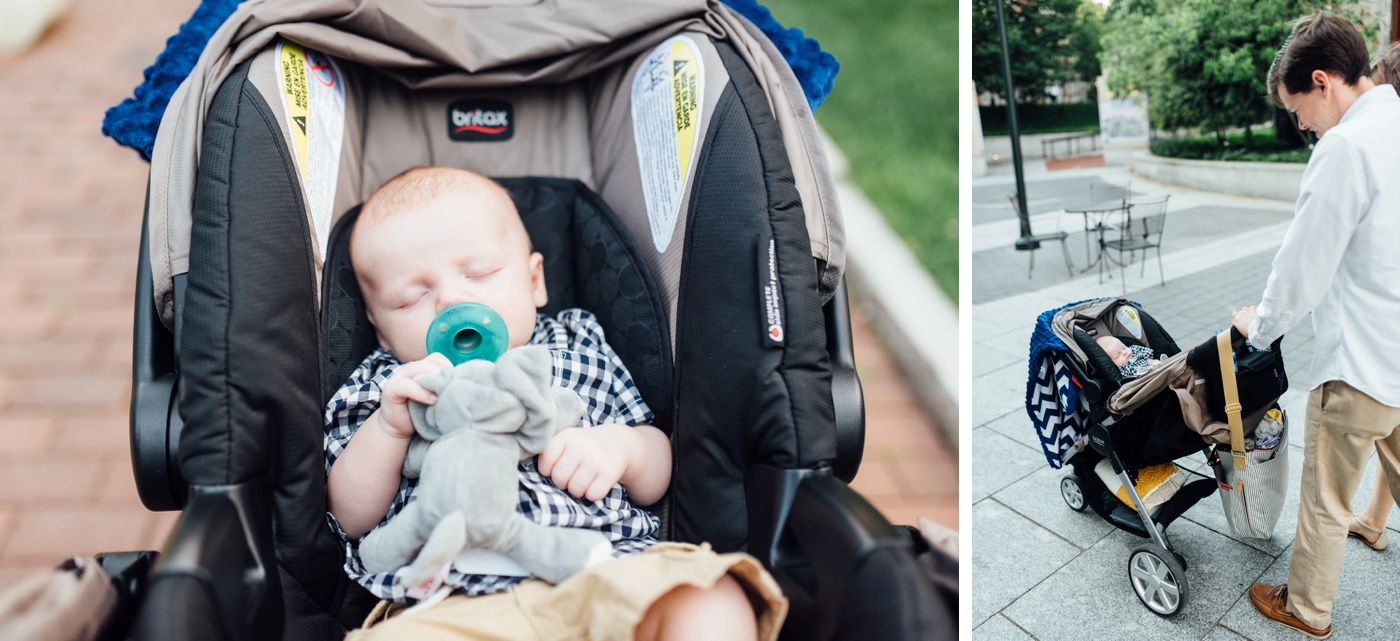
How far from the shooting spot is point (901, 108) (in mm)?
5234

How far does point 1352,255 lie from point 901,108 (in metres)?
3.22

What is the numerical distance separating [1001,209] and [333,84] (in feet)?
27.3

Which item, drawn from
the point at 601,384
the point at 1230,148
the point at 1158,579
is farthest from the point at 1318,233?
the point at 1230,148

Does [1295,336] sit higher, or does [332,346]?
[332,346]

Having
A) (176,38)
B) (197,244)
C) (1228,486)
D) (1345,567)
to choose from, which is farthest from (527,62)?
(1345,567)

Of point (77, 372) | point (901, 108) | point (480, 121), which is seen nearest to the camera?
point (480, 121)

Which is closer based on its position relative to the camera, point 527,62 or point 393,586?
point 393,586

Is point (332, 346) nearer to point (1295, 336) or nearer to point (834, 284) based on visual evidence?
point (834, 284)

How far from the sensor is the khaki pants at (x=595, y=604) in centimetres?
130

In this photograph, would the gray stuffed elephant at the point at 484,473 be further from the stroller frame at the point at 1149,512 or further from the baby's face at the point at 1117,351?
the baby's face at the point at 1117,351

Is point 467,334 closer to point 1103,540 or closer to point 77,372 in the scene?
point 1103,540

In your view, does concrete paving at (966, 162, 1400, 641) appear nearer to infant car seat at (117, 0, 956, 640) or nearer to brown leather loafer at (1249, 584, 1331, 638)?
brown leather loafer at (1249, 584, 1331, 638)

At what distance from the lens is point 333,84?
2.03 metres

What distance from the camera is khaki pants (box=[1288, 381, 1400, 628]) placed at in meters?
2.30
